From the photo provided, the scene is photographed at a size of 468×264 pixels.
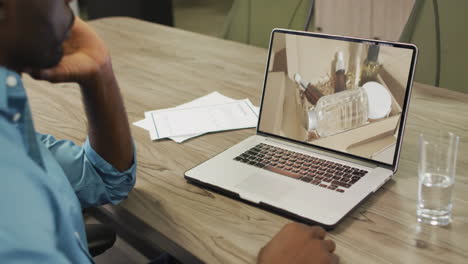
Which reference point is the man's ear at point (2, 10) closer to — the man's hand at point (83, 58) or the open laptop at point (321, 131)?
the man's hand at point (83, 58)

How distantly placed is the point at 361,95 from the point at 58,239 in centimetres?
63

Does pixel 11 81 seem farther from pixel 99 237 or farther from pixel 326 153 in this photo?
pixel 326 153

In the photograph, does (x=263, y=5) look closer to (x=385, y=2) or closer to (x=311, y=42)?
(x=385, y=2)

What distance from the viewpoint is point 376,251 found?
80cm

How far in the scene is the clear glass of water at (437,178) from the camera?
0.87 meters

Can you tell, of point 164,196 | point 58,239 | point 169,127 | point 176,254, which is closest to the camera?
point 58,239

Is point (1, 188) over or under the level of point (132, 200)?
over

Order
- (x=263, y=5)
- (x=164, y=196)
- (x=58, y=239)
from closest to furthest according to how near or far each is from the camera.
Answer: (x=58, y=239)
(x=164, y=196)
(x=263, y=5)

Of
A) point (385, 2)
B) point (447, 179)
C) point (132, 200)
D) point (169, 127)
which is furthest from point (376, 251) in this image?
point (385, 2)

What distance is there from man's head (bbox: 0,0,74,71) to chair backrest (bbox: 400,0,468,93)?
1.48 meters

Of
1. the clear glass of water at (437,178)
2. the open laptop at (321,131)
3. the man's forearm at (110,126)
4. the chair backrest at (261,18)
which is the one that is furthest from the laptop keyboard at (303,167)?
the chair backrest at (261,18)

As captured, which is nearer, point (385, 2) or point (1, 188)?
point (1, 188)

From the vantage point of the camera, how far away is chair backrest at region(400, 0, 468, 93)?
1.75 meters

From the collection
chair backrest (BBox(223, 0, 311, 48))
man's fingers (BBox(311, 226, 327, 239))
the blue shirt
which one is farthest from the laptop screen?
chair backrest (BBox(223, 0, 311, 48))
